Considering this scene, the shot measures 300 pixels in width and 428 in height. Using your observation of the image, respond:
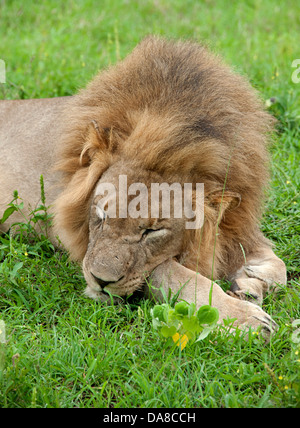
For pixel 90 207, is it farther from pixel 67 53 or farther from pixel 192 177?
→ pixel 67 53

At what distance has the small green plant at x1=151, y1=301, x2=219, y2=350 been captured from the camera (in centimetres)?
330

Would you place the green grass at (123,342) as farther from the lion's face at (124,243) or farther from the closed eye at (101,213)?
the closed eye at (101,213)

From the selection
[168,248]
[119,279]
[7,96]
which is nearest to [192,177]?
[168,248]

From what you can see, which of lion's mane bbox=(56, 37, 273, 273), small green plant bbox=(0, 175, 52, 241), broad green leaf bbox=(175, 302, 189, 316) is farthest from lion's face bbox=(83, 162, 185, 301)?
small green plant bbox=(0, 175, 52, 241)

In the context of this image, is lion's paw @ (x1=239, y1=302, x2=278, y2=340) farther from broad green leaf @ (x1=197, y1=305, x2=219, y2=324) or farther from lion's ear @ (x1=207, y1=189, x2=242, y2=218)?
lion's ear @ (x1=207, y1=189, x2=242, y2=218)

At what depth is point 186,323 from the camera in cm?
330

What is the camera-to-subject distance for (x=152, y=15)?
8992 millimetres

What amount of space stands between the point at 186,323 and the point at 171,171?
878mm

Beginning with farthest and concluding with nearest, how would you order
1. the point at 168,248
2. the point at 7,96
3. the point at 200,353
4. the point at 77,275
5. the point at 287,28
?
the point at 287,28 < the point at 7,96 < the point at 77,275 < the point at 168,248 < the point at 200,353

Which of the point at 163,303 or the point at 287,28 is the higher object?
the point at 287,28

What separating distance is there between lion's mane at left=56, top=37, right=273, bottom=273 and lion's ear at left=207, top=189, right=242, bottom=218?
28 mm

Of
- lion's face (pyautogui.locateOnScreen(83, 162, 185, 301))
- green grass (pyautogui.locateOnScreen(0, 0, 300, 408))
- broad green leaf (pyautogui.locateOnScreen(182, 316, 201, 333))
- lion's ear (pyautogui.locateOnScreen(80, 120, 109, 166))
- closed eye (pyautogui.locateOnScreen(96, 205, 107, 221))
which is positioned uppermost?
lion's ear (pyautogui.locateOnScreen(80, 120, 109, 166))

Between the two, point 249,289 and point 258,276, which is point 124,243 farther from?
point 258,276

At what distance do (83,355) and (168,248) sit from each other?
78 centimetres
